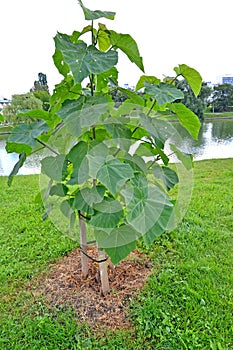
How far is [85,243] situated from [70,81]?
656 millimetres

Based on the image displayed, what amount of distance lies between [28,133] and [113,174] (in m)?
0.26

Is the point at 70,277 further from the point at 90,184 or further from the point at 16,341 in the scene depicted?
the point at 90,184

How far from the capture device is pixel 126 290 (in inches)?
50.9

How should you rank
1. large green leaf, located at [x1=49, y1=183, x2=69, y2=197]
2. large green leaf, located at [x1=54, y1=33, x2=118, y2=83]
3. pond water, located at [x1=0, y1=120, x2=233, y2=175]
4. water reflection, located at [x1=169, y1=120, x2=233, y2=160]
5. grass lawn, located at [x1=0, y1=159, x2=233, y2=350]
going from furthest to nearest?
water reflection, located at [x1=169, y1=120, x2=233, y2=160] → pond water, located at [x1=0, y1=120, x2=233, y2=175] → grass lawn, located at [x1=0, y1=159, x2=233, y2=350] → large green leaf, located at [x1=49, y1=183, x2=69, y2=197] → large green leaf, located at [x1=54, y1=33, x2=118, y2=83]

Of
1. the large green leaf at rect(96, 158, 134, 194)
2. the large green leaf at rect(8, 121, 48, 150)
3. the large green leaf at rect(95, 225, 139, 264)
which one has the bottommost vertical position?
the large green leaf at rect(95, 225, 139, 264)

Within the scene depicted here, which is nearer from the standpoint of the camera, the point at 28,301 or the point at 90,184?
the point at 90,184

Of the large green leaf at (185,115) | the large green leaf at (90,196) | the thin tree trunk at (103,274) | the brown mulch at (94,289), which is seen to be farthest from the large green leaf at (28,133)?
the brown mulch at (94,289)


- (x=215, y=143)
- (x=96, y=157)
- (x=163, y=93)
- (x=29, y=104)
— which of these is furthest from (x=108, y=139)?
(x=215, y=143)

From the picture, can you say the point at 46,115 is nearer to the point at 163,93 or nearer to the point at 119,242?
the point at 163,93

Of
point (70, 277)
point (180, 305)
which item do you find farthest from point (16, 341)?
point (180, 305)

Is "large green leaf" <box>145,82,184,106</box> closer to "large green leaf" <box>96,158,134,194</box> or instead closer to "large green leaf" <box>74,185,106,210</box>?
"large green leaf" <box>96,158,134,194</box>

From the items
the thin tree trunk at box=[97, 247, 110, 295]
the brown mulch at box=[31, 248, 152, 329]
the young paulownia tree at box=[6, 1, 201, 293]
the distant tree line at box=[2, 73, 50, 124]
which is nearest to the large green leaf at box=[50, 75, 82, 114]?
the young paulownia tree at box=[6, 1, 201, 293]

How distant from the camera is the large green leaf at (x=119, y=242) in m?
0.95

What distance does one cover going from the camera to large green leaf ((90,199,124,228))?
2.81 ft
